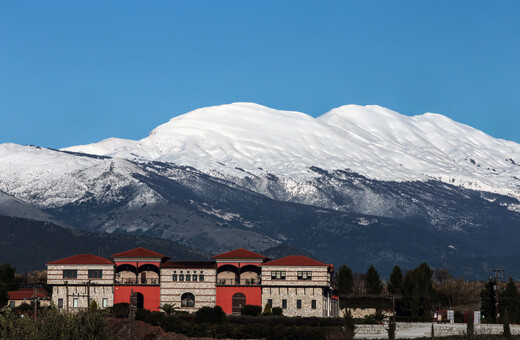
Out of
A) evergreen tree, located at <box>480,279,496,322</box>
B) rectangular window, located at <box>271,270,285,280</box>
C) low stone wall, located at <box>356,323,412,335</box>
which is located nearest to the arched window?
rectangular window, located at <box>271,270,285,280</box>

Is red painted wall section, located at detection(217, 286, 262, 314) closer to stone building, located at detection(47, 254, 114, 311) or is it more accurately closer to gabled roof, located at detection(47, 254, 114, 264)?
stone building, located at detection(47, 254, 114, 311)

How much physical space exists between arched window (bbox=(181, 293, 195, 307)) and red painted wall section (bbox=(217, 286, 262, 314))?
4106mm

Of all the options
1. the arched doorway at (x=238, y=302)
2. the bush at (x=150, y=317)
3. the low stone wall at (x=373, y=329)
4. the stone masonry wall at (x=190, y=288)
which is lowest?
the low stone wall at (x=373, y=329)

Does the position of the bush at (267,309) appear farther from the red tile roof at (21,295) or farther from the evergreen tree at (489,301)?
the red tile roof at (21,295)

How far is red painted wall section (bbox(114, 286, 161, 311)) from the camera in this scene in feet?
486

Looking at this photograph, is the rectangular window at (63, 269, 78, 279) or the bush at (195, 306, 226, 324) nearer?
the bush at (195, 306, 226, 324)

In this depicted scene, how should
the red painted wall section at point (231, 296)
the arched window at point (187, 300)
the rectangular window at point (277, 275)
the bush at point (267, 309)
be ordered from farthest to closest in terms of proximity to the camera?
the arched window at point (187, 300)
the rectangular window at point (277, 275)
the red painted wall section at point (231, 296)
the bush at point (267, 309)

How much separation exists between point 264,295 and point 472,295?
64669mm

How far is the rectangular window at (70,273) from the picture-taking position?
5881 inches

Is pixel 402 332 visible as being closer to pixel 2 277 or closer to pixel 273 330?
pixel 273 330

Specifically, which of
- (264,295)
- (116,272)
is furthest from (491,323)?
(116,272)

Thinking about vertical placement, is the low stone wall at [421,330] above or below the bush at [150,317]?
below

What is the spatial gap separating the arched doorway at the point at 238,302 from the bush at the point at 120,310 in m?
17.5

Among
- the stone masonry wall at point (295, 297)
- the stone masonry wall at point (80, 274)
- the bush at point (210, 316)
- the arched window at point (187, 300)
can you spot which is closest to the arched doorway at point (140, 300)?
the stone masonry wall at point (80, 274)
